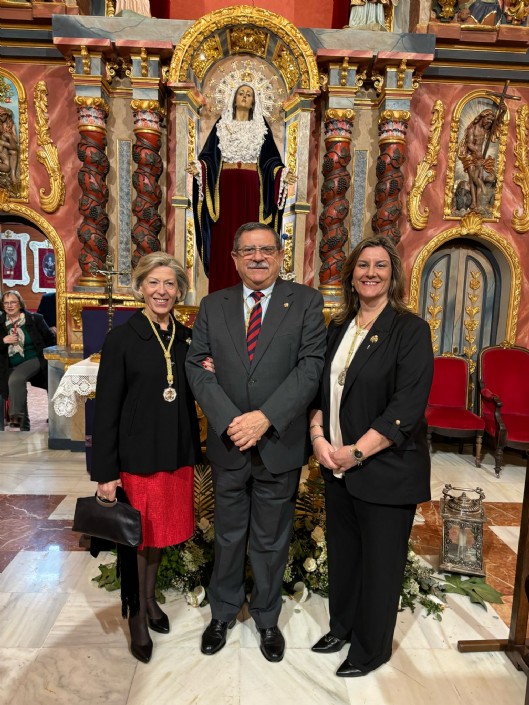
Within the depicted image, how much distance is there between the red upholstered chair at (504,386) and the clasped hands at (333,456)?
3.93 meters

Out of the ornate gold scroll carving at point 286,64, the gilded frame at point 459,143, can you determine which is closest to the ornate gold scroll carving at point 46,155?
the ornate gold scroll carving at point 286,64

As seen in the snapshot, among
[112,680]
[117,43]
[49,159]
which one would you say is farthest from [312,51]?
[112,680]

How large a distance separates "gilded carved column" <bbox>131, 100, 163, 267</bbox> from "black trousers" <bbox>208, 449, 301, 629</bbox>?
13.9ft

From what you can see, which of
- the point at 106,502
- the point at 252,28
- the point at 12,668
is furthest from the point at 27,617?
the point at 252,28

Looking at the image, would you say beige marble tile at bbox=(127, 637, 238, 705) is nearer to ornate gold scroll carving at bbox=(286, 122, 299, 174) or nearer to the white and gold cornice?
ornate gold scroll carving at bbox=(286, 122, 299, 174)

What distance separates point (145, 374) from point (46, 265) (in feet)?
39.7

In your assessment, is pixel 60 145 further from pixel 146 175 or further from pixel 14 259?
pixel 14 259

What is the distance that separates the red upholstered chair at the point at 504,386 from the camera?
18.4 feet

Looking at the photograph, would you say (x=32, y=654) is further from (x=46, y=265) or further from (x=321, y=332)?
(x=46, y=265)

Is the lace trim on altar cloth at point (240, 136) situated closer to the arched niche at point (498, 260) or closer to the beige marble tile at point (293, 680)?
the arched niche at point (498, 260)

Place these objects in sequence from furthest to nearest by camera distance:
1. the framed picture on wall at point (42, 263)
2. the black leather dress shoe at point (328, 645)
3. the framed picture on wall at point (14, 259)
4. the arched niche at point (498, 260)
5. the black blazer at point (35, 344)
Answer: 1. the framed picture on wall at point (42, 263)
2. the framed picture on wall at point (14, 259)
3. the arched niche at point (498, 260)
4. the black blazer at point (35, 344)
5. the black leather dress shoe at point (328, 645)

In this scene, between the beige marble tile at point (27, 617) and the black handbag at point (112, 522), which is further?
the beige marble tile at point (27, 617)

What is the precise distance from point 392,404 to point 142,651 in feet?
5.68

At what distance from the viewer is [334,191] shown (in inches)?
233
